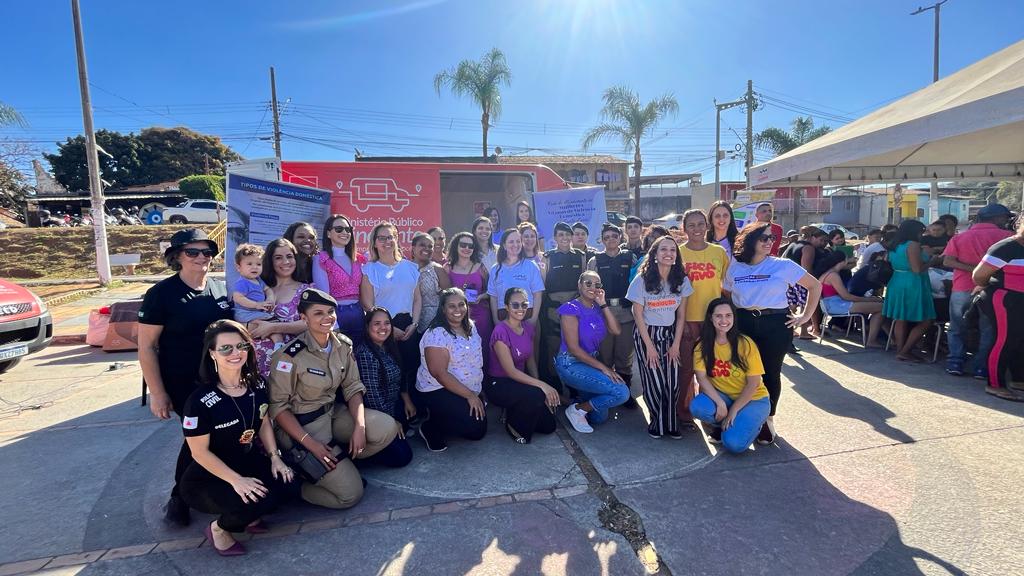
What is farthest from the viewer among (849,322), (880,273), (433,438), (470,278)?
(849,322)

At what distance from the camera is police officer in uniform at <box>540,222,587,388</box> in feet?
14.5

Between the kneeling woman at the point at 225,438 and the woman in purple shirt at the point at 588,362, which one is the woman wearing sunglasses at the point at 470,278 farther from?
the kneeling woman at the point at 225,438

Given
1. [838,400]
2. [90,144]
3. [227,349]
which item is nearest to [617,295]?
[838,400]

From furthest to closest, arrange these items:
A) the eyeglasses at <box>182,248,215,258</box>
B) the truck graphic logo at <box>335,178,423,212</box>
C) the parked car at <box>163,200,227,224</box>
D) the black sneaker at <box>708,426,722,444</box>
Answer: the parked car at <box>163,200,227,224</box> < the truck graphic logo at <box>335,178,423,212</box> < the black sneaker at <box>708,426,722,444</box> < the eyeglasses at <box>182,248,215,258</box>

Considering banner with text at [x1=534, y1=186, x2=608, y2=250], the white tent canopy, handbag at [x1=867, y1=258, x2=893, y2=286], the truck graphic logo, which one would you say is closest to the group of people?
the white tent canopy

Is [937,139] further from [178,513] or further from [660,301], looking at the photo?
[178,513]

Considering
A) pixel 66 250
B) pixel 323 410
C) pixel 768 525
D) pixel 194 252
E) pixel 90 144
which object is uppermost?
pixel 90 144

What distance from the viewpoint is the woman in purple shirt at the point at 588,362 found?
12.3 feet

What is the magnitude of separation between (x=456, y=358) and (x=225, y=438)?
1585 millimetres

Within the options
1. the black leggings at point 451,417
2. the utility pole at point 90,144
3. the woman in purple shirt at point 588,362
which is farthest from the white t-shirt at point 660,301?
the utility pole at point 90,144

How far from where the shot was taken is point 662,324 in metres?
3.67

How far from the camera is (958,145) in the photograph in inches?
283

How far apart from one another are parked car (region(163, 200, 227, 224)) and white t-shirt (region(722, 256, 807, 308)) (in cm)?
2426

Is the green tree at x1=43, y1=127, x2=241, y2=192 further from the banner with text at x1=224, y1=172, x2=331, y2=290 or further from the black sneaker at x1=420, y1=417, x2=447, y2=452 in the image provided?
the black sneaker at x1=420, y1=417, x2=447, y2=452
